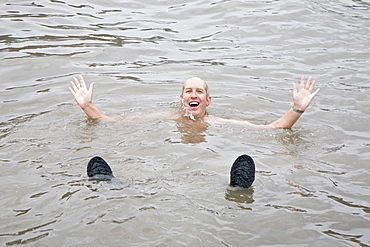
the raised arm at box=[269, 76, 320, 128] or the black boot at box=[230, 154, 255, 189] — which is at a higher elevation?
the raised arm at box=[269, 76, 320, 128]

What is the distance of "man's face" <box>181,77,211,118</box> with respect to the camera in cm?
880

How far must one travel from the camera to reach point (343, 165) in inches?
280

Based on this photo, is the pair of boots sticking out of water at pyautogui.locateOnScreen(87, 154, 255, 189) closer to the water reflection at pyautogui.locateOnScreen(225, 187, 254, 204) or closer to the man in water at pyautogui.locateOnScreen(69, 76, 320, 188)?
the water reflection at pyautogui.locateOnScreen(225, 187, 254, 204)

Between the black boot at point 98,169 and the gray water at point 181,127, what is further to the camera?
the black boot at point 98,169

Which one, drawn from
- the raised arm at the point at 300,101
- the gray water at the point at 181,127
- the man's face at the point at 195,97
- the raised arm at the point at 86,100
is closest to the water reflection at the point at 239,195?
the gray water at the point at 181,127

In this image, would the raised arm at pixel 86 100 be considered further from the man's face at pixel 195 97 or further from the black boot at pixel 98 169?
the black boot at pixel 98 169

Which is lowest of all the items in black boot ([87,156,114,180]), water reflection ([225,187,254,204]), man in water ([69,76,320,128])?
water reflection ([225,187,254,204])

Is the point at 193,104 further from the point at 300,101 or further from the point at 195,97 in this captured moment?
the point at 300,101

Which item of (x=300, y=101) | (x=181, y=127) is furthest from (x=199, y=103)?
(x=300, y=101)

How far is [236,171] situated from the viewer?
19.7 ft

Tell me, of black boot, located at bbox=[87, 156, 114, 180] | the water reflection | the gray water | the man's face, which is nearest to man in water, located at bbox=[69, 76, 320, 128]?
the man's face

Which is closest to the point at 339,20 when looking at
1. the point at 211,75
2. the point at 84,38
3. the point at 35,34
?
the point at 211,75

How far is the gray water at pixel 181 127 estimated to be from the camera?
5.41 metres

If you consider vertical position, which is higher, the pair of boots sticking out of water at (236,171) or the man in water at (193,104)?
the man in water at (193,104)
